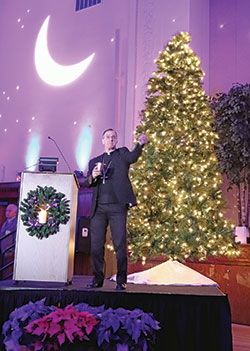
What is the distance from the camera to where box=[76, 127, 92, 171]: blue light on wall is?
25.5 ft

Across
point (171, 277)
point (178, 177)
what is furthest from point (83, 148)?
point (171, 277)

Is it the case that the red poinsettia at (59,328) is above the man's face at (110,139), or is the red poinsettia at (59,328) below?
below

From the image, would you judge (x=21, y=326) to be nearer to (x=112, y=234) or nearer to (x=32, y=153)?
(x=112, y=234)

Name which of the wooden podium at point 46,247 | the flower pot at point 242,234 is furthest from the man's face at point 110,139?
the flower pot at point 242,234

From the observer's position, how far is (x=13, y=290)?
3521 millimetres

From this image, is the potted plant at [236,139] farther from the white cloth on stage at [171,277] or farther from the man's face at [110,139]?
the man's face at [110,139]

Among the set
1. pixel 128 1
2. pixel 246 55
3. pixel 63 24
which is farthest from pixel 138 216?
pixel 63 24

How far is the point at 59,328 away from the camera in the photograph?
88.8 inches

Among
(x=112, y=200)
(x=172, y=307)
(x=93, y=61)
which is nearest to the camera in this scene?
(x=172, y=307)

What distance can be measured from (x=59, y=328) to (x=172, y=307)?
4.51 feet

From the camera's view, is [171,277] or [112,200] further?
[171,277]

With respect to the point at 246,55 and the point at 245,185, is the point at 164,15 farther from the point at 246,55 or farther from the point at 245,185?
A: the point at 245,185

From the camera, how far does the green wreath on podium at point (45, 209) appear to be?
377 centimetres

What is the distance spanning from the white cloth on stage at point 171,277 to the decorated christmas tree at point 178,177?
1.17 feet
